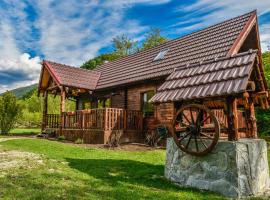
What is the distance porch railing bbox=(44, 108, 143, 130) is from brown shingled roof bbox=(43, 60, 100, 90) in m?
2.34

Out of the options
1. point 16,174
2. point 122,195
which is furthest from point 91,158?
point 122,195

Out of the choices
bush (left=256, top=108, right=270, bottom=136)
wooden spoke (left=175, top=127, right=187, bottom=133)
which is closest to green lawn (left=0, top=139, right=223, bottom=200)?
wooden spoke (left=175, top=127, right=187, bottom=133)

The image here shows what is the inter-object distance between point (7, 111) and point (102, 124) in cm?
1066

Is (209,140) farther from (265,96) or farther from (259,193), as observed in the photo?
(265,96)

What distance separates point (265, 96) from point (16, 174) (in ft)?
21.5

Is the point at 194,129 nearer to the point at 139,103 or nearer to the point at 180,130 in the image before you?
the point at 180,130

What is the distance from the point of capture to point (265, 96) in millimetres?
7195

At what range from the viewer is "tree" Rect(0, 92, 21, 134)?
69.6 ft

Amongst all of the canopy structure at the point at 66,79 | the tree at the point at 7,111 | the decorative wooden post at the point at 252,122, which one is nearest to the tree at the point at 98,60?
the canopy structure at the point at 66,79

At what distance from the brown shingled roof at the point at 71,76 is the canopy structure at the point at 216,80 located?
11.5 m

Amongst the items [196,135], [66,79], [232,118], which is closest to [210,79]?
[232,118]

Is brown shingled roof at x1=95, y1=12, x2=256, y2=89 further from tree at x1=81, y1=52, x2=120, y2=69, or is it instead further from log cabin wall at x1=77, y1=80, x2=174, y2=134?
tree at x1=81, y1=52, x2=120, y2=69

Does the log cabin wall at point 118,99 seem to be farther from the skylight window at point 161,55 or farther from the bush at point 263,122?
the bush at point 263,122

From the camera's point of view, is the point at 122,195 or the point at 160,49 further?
the point at 160,49
